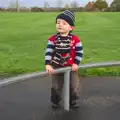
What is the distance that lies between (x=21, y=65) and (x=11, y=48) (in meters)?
3.25

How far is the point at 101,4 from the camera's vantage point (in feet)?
218

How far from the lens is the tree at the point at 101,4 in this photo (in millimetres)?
65244

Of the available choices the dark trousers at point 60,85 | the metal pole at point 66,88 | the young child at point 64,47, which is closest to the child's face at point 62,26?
the young child at point 64,47

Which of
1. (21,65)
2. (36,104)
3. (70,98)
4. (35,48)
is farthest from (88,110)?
(35,48)

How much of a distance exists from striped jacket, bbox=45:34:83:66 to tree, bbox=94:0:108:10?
60.3m

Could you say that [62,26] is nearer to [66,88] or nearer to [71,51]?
[71,51]

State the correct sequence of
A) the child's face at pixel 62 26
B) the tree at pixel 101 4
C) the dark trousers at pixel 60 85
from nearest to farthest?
1. the child's face at pixel 62 26
2. the dark trousers at pixel 60 85
3. the tree at pixel 101 4

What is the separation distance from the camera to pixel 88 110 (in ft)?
18.1

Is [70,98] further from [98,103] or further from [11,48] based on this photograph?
[11,48]

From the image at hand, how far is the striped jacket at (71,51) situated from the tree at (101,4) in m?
60.3

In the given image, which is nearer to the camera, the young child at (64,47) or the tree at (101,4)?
the young child at (64,47)

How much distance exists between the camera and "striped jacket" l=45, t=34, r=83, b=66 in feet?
17.2

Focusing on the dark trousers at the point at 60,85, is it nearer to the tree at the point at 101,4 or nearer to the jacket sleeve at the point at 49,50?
the jacket sleeve at the point at 49,50

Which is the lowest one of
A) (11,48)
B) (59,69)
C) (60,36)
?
(11,48)
